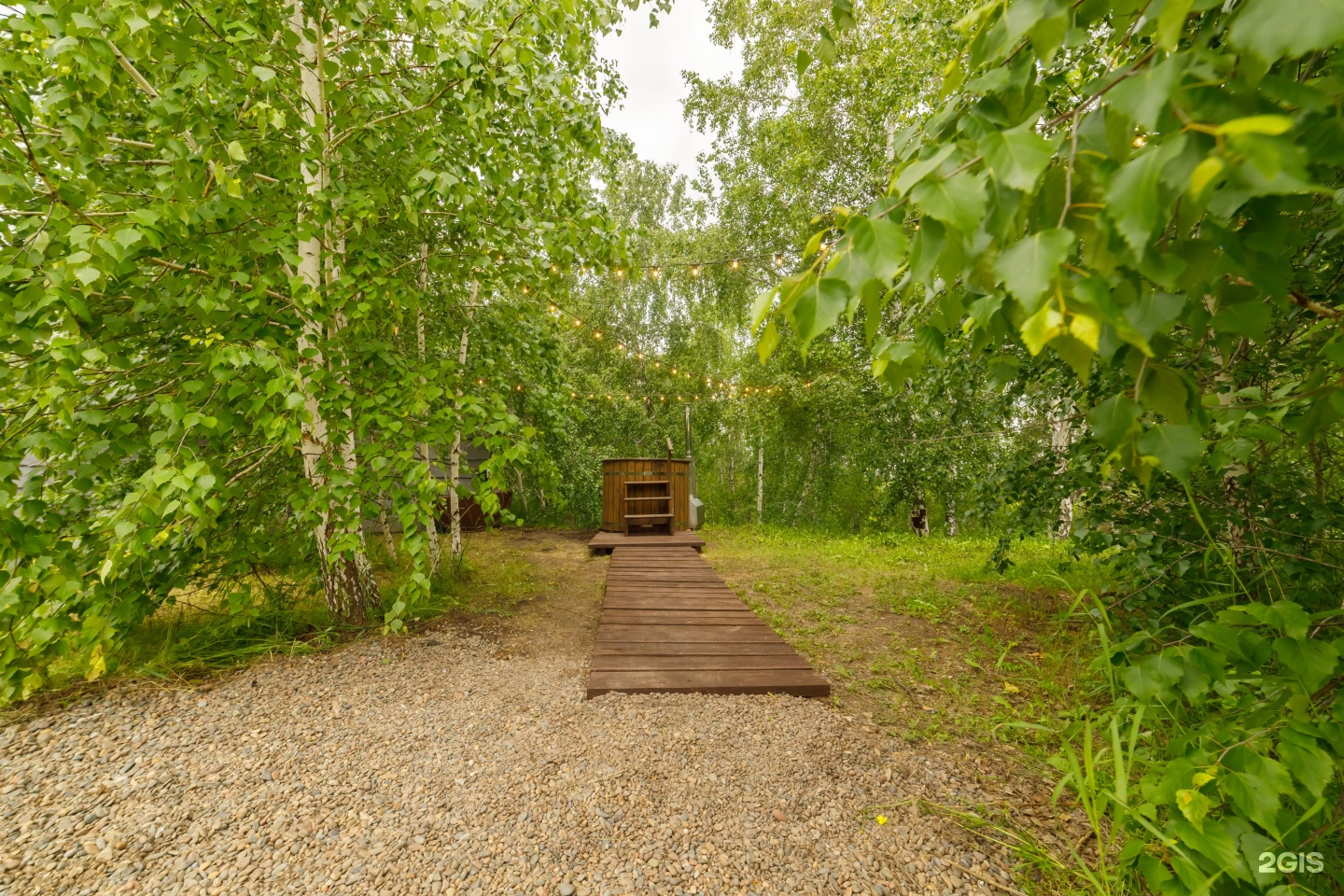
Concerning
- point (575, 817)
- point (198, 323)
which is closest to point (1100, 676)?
point (575, 817)

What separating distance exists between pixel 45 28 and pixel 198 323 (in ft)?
3.38

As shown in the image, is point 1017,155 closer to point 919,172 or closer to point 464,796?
point 919,172

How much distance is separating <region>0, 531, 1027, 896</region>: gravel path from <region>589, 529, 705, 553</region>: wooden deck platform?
143 inches

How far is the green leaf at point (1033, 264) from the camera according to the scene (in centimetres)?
44

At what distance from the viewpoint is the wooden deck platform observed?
607 centimetres

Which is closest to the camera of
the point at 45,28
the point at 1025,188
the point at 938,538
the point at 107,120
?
the point at 1025,188

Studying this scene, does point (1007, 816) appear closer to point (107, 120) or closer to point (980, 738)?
point (980, 738)

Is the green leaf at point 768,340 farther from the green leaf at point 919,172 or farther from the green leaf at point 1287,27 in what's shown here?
the green leaf at point 1287,27

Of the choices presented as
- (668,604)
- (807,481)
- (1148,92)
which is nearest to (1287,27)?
(1148,92)

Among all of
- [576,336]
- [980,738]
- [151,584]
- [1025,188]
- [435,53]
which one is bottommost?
[980,738]

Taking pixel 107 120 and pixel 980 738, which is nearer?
pixel 107 120

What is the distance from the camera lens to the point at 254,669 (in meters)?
2.54

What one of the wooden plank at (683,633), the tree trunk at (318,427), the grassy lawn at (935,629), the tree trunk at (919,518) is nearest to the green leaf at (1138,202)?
the grassy lawn at (935,629)

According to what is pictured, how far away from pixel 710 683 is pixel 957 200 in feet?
8.02
